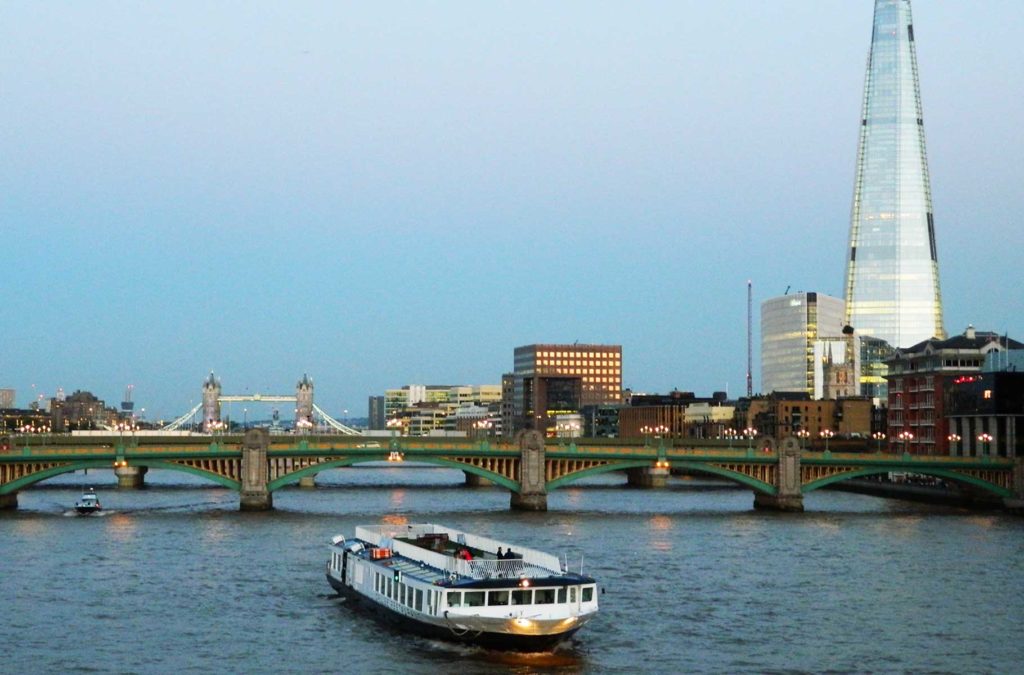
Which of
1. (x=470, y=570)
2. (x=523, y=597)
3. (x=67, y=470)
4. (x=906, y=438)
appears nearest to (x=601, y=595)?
(x=470, y=570)

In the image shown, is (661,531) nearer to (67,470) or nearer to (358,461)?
(358,461)

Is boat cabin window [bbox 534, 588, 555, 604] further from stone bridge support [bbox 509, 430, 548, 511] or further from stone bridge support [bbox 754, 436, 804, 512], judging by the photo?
stone bridge support [bbox 754, 436, 804, 512]

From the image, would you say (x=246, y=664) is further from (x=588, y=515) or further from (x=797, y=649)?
(x=588, y=515)

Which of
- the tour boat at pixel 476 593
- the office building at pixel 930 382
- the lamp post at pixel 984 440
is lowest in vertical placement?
the tour boat at pixel 476 593

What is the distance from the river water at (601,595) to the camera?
213 ft

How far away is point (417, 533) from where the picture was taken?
286 ft

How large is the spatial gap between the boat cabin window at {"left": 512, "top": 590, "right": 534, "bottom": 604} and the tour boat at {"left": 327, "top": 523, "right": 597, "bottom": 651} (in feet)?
0.04

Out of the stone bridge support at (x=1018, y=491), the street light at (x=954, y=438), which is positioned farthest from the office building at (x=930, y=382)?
the stone bridge support at (x=1018, y=491)

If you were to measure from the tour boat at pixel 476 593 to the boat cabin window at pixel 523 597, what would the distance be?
12 millimetres

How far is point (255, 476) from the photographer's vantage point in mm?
133500

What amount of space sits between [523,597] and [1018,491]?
84215 millimetres

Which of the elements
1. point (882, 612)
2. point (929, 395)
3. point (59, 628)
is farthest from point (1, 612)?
point (929, 395)

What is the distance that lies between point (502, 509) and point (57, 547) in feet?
151

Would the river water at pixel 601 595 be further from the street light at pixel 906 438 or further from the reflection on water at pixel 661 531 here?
the street light at pixel 906 438
